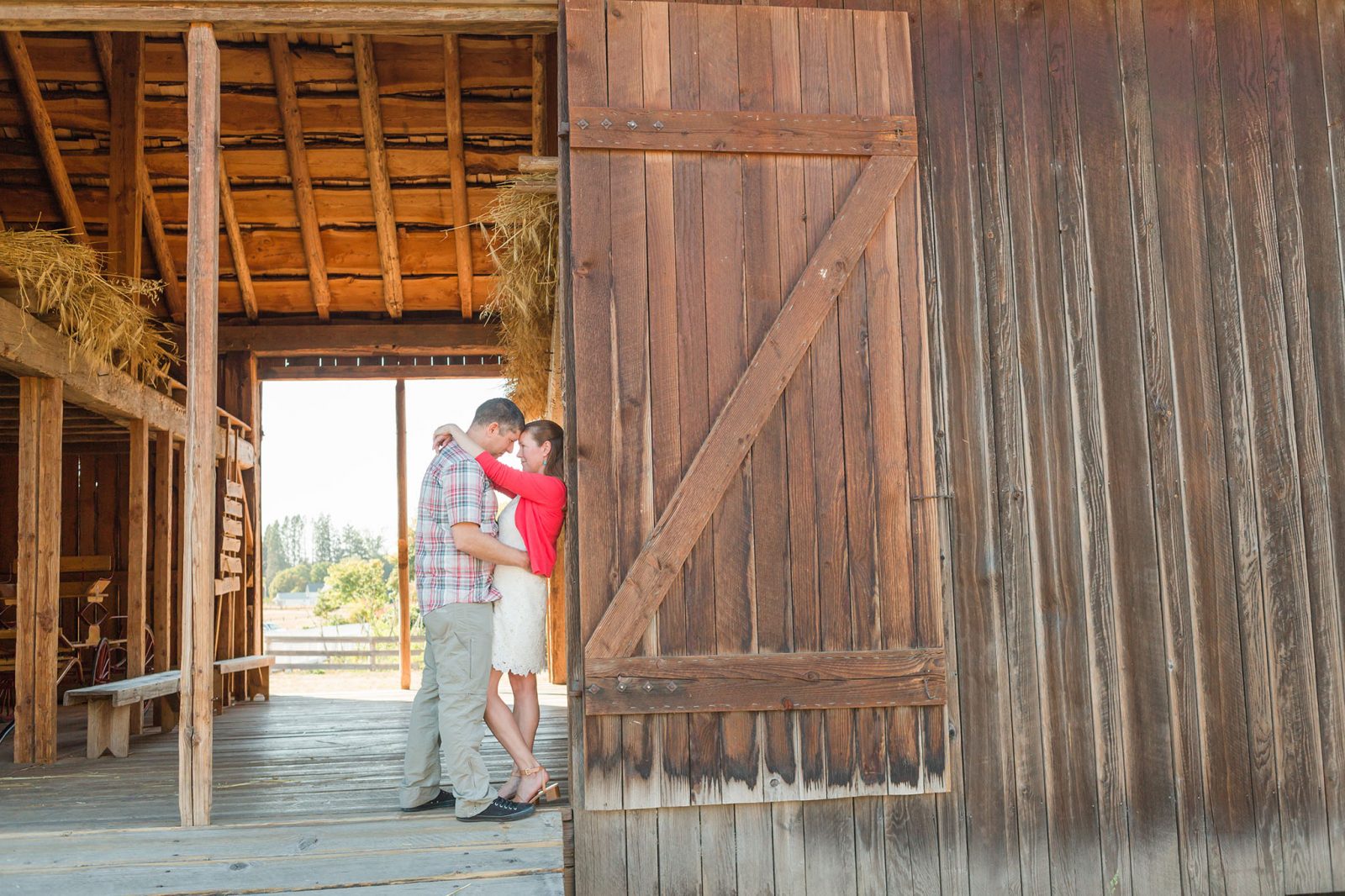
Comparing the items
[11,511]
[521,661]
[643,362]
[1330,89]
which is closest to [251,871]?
[521,661]

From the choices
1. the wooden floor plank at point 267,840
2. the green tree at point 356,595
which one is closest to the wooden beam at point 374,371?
the wooden floor plank at point 267,840

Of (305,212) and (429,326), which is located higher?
(305,212)

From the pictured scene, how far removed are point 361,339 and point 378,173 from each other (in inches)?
65.5

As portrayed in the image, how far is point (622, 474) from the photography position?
356 cm

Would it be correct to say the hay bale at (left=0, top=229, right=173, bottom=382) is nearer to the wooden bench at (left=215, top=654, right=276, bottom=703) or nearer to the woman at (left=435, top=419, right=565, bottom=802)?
the wooden bench at (left=215, top=654, right=276, bottom=703)

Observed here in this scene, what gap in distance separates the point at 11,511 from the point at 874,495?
9.18m

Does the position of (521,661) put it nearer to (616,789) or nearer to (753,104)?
(616,789)

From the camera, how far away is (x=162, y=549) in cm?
771

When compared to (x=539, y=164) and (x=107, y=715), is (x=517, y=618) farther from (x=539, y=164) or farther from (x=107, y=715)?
(x=107, y=715)

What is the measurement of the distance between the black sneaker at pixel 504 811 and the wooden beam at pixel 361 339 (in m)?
6.32

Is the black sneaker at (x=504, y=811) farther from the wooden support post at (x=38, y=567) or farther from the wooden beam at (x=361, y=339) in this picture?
the wooden beam at (x=361, y=339)

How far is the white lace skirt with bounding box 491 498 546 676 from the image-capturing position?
3.87 m

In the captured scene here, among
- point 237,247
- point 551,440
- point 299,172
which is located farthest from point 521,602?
point 237,247

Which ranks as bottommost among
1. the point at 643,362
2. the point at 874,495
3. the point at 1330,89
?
the point at 874,495
